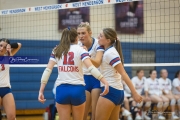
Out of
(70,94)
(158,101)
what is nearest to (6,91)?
(70,94)

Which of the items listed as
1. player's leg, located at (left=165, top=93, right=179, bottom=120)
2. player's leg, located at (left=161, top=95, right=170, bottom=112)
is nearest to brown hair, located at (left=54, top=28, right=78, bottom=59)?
player's leg, located at (left=161, top=95, right=170, bottom=112)

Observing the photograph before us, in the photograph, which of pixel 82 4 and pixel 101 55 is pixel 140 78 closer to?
pixel 82 4

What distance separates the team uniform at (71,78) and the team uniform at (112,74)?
447 mm

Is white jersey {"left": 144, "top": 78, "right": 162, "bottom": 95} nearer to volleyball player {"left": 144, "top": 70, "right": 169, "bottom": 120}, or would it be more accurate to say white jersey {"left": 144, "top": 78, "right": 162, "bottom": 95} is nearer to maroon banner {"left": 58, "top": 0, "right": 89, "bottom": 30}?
volleyball player {"left": 144, "top": 70, "right": 169, "bottom": 120}

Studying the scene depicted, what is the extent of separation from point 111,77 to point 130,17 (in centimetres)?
785

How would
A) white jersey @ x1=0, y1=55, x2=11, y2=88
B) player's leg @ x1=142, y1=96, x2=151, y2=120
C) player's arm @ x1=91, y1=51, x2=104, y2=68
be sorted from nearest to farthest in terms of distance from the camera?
player's arm @ x1=91, y1=51, x2=104, y2=68 < white jersey @ x1=0, y1=55, x2=11, y2=88 < player's leg @ x1=142, y1=96, x2=151, y2=120

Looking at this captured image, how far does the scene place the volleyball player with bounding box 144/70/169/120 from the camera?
37.6ft

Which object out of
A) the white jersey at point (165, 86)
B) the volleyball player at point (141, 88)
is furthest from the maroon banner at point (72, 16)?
the white jersey at point (165, 86)

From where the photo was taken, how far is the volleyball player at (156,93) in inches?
452

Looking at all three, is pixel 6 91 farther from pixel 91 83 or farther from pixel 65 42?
pixel 65 42

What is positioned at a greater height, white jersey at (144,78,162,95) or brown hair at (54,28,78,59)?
brown hair at (54,28,78,59)

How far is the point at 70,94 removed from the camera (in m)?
4.92

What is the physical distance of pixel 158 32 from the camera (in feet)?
41.9

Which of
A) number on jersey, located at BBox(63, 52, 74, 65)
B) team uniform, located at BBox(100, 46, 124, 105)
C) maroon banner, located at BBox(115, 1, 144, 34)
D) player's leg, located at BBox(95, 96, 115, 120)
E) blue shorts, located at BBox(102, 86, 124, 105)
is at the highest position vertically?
maroon banner, located at BBox(115, 1, 144, 34)
